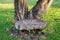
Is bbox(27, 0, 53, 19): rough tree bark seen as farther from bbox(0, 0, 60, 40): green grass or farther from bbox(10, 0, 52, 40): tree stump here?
bbox(0, 0, 60, 40): green grass

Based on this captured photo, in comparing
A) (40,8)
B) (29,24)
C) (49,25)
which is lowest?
(49,25)

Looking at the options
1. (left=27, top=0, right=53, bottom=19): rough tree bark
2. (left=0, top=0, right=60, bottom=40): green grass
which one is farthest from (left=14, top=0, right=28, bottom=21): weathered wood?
(left=0, top=0, right=60, bottom=40): green grass

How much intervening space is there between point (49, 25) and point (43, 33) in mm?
775

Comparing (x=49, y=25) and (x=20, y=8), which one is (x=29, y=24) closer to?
(x=20, y=8)

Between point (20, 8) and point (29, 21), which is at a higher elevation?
point (20, 8)

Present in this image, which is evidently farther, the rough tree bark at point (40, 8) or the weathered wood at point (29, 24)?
the rough tree bark at point (40, 8)

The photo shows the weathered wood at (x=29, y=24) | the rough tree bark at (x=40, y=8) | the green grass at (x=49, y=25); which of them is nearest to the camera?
the weathered wood at (x=29, y=24)

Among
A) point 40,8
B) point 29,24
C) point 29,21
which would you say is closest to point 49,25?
point 40,8

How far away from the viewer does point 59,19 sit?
30.3ft

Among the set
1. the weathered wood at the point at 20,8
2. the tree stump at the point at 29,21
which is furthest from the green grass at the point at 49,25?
the weathered wood at the point at 20,8

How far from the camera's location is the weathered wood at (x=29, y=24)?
7.10 meters

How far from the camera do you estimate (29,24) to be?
725 centimetres

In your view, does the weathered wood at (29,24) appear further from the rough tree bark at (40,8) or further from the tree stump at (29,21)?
the rough tree bark at (40,8)

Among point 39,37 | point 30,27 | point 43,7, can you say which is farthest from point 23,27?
point 43,7
